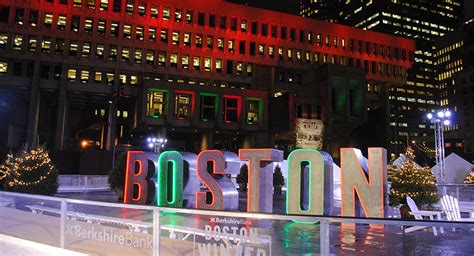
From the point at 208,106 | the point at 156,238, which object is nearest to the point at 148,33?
the point at 208,106

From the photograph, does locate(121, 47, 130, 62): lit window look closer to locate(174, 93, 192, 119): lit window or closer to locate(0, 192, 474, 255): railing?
locate(174, 93, 192, 119): lit window

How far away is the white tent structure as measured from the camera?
29.0m

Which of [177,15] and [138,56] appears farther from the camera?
[177,15]

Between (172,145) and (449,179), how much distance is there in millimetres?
55590

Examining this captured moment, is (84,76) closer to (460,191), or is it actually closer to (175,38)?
(175,38)

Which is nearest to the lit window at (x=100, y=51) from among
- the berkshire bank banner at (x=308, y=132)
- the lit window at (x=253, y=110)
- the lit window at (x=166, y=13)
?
the lit window at (x=166, y=13)

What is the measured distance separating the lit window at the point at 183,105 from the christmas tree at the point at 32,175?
41611 millimetres

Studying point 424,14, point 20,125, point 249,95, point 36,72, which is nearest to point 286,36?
point 249,95

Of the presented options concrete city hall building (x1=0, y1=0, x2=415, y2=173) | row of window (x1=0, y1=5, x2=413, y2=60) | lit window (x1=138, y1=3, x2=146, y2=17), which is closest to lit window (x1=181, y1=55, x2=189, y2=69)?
concrete city hall building (x1=0, y1=0, x2=415, y2=173)

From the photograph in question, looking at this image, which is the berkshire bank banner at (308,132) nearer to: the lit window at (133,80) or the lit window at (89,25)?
the lit window at (133,80)

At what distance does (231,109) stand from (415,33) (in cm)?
14944

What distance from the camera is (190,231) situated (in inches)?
336

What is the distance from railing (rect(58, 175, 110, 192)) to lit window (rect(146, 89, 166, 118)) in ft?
81.2

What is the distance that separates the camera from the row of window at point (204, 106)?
6012 cm
